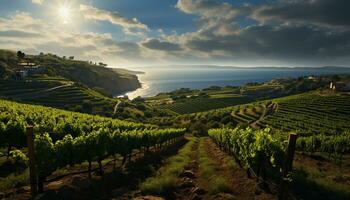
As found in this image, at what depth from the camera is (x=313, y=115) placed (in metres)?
96.3

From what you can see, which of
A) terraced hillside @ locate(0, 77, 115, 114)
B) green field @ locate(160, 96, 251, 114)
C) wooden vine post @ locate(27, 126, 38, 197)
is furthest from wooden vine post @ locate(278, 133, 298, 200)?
green field @ locate(160, 96, 251, 114)

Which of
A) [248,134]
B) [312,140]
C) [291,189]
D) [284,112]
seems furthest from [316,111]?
[291,189]

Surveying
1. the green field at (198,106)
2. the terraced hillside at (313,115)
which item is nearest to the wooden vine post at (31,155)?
the terraced hillside at (313,115)

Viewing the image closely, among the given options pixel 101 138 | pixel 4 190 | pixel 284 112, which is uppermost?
pixel 101 138

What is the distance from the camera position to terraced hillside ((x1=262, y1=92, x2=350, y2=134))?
3157 inches

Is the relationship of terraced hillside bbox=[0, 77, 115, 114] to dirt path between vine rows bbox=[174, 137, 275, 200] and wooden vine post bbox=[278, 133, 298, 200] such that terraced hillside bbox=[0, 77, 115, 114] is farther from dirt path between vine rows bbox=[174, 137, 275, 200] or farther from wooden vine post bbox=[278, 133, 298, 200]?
wooden vine post bbox=[278, 133, 298, 200]

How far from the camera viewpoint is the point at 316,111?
10212 centimetres

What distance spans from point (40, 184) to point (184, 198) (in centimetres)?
876

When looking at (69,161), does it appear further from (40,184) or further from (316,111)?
(316,111)

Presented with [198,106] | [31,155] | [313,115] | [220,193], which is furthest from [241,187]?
[198,106]

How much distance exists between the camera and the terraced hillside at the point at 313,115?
263 feet

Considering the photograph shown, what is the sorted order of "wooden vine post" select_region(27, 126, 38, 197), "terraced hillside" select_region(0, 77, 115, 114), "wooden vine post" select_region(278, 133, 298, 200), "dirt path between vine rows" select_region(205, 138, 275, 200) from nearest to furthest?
"wooden vine post" select_region(278, 133, 298, 200) → "wooden vine post" select_region(27, 126, 38, 197) → "dirt path between vine rows" select_region(205, 138, 275, 200) → "terraced hillside" select_region(0, 77, 115, 114)

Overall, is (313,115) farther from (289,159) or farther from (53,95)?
(53,95)

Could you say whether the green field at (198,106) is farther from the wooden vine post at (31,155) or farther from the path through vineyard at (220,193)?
the wooden vine post at (31,155)
